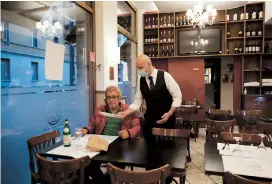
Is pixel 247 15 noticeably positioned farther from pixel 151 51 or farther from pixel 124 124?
pixel 124 124

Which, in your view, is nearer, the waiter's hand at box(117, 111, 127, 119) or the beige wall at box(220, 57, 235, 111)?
the waiter's hand at box(117, 111, 127, 119)

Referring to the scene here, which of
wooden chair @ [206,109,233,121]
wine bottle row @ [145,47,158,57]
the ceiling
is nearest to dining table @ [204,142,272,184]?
wooden chair @ [206,109,233,121]

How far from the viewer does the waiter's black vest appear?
290 centimetres

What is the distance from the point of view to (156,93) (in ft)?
9.52

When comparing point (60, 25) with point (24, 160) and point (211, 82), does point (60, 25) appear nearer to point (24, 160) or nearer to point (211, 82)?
point (24, 160)

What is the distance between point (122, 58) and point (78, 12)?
7.47 feet

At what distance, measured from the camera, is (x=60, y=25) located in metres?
3.03

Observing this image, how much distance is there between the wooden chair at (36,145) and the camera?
1.93 metres

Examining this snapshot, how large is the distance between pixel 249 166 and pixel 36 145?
176 cm

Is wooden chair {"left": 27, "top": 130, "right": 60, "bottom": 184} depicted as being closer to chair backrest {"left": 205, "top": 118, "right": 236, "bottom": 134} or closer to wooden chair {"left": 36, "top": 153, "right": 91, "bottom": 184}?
wooden chair {"left": 36, "top": 153, "right": 91, "bottom": 184}

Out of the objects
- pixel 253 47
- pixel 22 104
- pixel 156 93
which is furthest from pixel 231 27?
pixel 22 104

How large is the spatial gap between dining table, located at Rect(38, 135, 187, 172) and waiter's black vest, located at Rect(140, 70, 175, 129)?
0.84m

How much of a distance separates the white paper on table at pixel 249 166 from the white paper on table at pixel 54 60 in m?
2.14

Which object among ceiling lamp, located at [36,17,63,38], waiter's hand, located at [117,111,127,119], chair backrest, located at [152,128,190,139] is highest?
ceiling lamp, located at [36,17,63,38]
